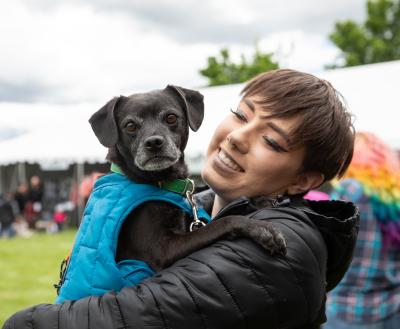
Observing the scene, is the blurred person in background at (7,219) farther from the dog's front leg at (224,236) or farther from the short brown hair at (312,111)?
the short brown hair at (312,111)

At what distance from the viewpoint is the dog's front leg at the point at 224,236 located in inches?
65.4

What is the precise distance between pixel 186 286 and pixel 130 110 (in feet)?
4.32

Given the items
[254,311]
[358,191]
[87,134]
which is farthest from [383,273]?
[87,134]

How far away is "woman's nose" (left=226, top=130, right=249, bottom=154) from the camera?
205cm

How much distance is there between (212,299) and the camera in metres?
1.57

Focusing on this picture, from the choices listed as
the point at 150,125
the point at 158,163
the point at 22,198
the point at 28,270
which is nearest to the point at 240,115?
the point at 158,163

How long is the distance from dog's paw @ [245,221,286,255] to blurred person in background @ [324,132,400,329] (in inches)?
82.4

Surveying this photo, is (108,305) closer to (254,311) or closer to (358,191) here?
(254,311)

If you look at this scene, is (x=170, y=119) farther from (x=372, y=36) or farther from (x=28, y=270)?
(x=372, y=36)

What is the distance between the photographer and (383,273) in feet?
11.7

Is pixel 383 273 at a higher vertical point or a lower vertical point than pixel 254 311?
lower

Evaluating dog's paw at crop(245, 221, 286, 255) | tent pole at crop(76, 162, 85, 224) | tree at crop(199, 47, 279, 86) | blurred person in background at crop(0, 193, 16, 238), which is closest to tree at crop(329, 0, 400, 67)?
tree at crop(199, 47, 279, 86)

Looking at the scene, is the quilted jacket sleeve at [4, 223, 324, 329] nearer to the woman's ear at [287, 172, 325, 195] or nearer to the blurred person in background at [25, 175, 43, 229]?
the woman's ear at [287, 172, 325, 195]

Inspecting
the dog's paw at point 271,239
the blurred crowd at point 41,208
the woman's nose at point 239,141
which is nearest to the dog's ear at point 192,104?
the woman's nose at point 239,141
